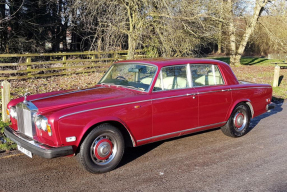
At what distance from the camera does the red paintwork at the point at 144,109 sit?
4148mm

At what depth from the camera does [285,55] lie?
3094 cm

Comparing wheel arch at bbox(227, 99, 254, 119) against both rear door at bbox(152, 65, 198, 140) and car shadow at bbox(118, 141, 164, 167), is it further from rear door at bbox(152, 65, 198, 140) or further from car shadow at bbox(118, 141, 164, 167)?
car shadow at bbox(118, 141, 164, 167)

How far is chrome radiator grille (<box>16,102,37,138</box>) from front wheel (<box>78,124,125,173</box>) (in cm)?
85

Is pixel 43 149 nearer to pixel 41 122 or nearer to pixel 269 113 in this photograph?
pixel 41 122

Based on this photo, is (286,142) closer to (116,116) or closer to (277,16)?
(116,116)

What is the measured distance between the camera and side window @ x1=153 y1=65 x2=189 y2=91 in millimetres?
5195

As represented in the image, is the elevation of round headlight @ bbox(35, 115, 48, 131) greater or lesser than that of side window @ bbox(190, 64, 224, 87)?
lesser

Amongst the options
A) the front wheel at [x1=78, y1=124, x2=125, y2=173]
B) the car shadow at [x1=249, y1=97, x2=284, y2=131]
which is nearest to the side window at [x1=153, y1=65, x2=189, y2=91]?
the front wheel at [x1=78, y1=124, x2=125, y2=173]

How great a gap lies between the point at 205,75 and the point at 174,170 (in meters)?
2.21

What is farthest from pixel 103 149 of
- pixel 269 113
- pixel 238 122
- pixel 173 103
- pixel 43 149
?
pixel 269 113

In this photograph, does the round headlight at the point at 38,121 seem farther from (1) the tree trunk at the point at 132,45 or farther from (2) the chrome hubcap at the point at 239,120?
(1) the tree trunk at the point at 132,45

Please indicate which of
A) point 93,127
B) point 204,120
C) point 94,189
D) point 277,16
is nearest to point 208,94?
point 204,120

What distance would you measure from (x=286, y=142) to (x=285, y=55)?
92.6 ft

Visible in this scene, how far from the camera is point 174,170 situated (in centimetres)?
458
